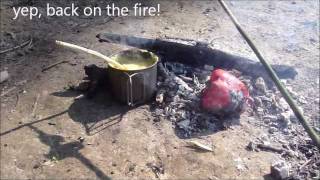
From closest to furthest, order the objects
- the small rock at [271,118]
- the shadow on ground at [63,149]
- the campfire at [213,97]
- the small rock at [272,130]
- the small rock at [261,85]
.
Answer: the shadow on ground at [63,149] < the campfire at [213,97] < the small rock at [272,130] < the small rock at [271,118] < the small rock at [261,85]

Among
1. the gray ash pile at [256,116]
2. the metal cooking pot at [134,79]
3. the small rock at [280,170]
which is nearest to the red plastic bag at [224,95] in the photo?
the gray ash pile at [256,116]

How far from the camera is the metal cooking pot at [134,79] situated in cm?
494

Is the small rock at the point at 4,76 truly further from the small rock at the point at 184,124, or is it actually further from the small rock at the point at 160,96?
the small rock at the point at 184,124

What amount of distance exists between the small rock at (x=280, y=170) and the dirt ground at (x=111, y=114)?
0.34 ft

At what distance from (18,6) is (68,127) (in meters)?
4.14

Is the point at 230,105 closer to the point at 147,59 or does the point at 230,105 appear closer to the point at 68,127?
the point at 147,59

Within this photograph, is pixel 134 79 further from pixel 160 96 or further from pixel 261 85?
pixel 261 85

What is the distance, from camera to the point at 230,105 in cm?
488

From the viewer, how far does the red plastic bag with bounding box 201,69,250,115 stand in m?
4.86

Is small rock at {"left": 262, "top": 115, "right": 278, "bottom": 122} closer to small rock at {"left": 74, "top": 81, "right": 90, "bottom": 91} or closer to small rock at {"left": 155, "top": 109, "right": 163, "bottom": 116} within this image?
small rock at {"left": 155, "top": 109, "right": 163, "bottom": 116}

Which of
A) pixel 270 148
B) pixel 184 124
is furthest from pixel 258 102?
pixel 184 124

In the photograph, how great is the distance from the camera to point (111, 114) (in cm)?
512

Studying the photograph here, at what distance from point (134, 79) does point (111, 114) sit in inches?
22.1

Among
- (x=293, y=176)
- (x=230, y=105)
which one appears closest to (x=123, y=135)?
(x=230, y=105)
